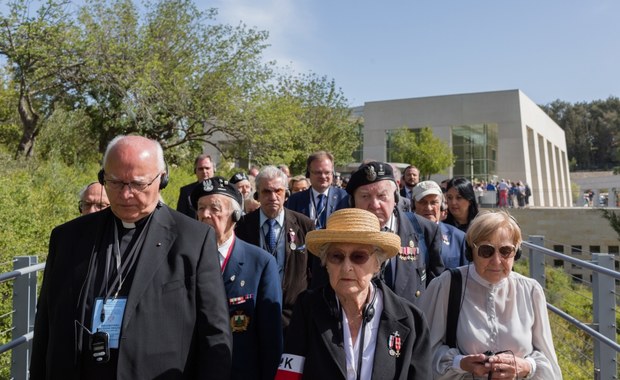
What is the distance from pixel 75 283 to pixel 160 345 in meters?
0.46

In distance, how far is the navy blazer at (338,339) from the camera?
2338 mm

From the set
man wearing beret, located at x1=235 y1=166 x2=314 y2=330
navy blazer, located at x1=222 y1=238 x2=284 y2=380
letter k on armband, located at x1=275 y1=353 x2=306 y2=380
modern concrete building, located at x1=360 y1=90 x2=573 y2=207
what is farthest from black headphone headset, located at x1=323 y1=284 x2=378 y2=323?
modern concrete building, located at x1=360 y1=90 x2=573 y2=207

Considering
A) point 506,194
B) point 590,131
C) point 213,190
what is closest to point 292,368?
point 213,190

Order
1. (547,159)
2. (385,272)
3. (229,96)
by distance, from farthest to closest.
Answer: (547,159) → (229,96) → (385,272)

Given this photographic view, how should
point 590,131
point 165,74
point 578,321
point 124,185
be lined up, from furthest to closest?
point 590,131 < point 165,74 < point 578,321 < point 124,185

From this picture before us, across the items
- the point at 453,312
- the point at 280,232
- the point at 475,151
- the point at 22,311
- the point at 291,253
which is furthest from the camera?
the point at 475,151

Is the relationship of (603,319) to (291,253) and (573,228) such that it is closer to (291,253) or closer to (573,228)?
(291,253)

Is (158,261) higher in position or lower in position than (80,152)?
lower

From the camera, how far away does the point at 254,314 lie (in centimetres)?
302

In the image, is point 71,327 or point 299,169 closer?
point 71,327

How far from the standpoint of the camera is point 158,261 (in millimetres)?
2309

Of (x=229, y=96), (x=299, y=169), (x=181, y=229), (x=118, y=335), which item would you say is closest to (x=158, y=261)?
(x=181, y=229)

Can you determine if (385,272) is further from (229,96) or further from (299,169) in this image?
(299,169)

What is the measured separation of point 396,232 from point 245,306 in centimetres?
129
